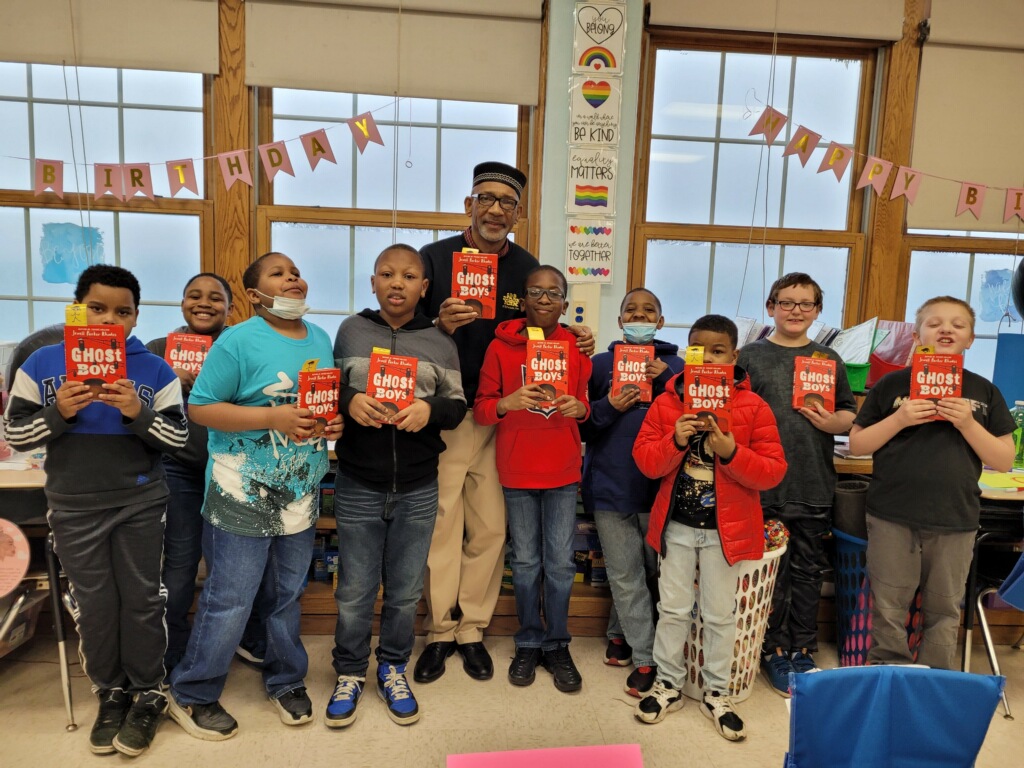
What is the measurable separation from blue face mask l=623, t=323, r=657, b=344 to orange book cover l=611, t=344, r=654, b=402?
0.06 m

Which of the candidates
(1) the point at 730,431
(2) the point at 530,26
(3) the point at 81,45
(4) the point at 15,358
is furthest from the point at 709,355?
(3) the point at 81,45

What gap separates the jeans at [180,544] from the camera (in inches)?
84.5

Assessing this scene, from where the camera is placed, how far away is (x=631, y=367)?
222 centimetres

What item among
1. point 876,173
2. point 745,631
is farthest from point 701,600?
point 876,173

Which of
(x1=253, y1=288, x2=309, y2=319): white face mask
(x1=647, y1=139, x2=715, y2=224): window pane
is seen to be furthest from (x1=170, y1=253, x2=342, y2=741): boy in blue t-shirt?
(x1=647, y1=139, x2=715, y2=224): window pane

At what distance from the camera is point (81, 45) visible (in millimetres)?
3133

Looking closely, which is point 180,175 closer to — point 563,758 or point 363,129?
point 363,129

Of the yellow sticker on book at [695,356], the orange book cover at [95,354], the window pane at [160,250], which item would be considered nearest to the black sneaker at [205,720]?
the orange book cover at [95,354]

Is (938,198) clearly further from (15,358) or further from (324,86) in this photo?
(15,358)

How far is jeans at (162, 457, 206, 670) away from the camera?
2146 millimetres

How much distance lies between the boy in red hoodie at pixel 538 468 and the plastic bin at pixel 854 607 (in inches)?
40.4

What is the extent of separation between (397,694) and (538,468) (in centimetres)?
83

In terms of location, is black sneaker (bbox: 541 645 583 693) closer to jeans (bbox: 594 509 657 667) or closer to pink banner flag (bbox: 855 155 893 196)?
jeans (bbox: 594 509 657 667)

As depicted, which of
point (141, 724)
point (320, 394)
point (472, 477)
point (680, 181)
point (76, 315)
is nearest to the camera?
point (76, 315)
